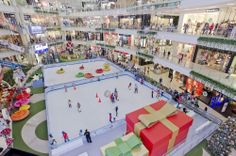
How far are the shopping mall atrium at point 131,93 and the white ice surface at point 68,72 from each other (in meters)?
0.14

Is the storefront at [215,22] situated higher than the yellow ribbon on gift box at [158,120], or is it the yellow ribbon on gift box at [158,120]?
the storefront at [215,22]

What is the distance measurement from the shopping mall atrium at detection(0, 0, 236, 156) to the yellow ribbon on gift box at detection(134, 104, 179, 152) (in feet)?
0.19

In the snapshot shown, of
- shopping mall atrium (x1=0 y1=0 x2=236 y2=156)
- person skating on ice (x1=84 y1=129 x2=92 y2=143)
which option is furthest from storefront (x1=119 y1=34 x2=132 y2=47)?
person skating on ice (x1=84 y1=129 x2=92 y2=143)

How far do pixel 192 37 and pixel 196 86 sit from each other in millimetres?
6195

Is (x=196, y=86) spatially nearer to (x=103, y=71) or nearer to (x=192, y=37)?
(x=192, y=37)

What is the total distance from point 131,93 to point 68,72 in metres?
11.7

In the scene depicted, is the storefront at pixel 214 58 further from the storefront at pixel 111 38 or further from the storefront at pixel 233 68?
the storefront at pixel 111 38

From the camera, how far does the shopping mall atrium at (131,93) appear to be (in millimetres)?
8633

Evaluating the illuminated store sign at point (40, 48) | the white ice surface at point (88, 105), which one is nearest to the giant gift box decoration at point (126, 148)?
the white ice surface at point (88, 105)

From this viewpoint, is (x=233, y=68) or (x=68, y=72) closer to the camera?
(x=233, y=68)

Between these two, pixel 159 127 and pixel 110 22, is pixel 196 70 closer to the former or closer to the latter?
pixel 159 127

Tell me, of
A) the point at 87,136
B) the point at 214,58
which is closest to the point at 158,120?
the point at 87,136

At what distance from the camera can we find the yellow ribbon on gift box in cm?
790

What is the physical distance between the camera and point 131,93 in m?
16.7
